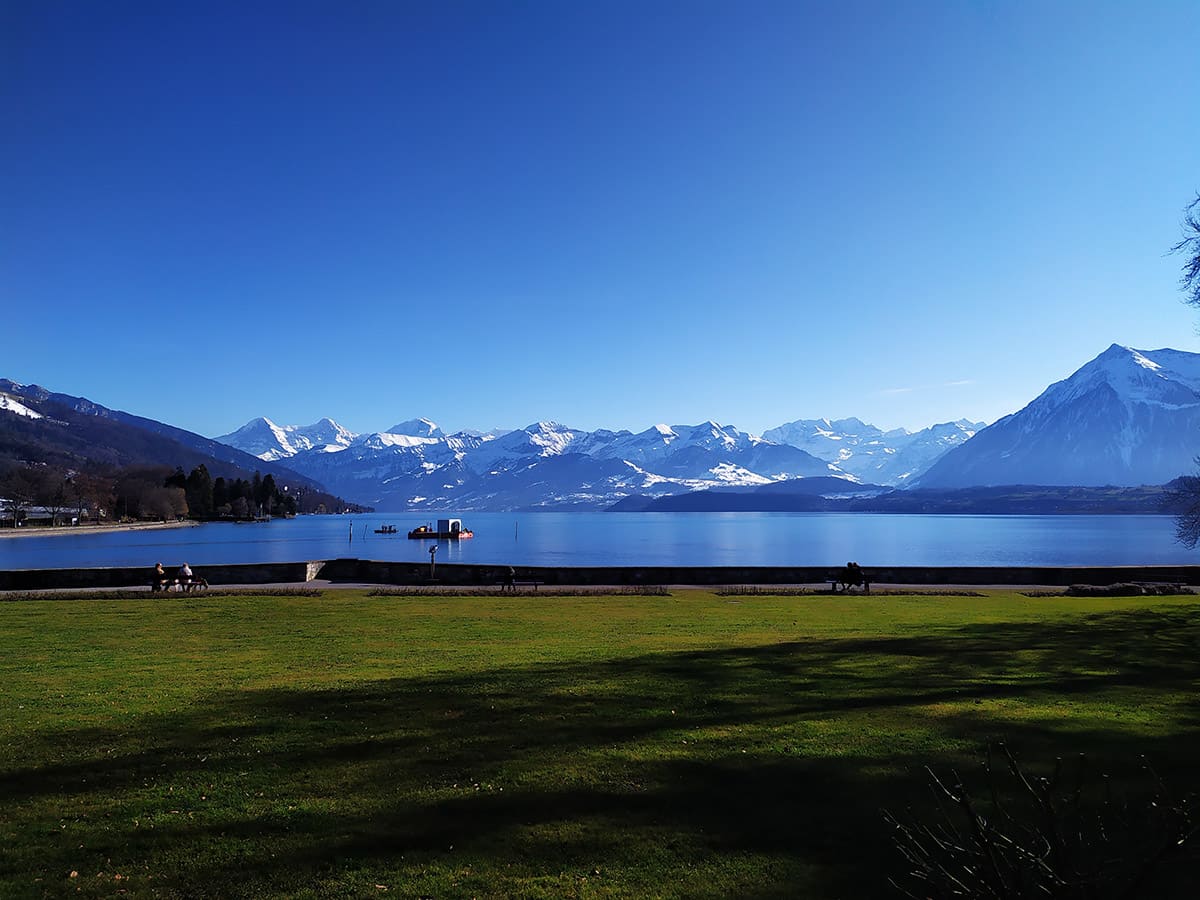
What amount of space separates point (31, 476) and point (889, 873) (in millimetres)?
241908

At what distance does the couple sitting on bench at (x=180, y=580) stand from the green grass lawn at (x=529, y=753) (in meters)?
16.0

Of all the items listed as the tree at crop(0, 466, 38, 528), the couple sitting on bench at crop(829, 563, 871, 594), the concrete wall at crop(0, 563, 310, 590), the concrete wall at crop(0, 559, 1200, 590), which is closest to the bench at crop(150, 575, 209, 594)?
the concrete wall at crop(0, 563, 310, 590)

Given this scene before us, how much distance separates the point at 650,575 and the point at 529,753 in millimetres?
29616

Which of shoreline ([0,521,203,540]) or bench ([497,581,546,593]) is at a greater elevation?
bench ([497,581,546,593])

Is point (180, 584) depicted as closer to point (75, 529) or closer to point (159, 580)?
point (159, 580)

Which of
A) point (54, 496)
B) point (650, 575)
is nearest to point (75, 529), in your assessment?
point (54, 496)

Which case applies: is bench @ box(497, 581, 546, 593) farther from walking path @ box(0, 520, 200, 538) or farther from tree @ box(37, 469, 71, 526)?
tree @ box(37, 469, 71, 526)

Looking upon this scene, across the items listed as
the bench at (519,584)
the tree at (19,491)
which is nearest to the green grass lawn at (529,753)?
the bench at (519,584)

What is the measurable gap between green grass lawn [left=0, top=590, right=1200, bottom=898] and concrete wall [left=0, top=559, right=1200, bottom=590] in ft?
66.8

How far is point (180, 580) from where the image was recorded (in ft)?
105

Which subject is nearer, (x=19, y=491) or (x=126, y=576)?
(x=126, y=576)

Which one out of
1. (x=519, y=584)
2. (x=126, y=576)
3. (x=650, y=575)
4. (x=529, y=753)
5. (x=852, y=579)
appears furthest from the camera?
(x=650, y=575)

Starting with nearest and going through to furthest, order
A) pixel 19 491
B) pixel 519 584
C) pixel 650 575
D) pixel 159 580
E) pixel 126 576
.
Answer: pixel 159 580 → pixel 126 576 → pixel 519 584 → pixel 650 575 → pixel 19 491

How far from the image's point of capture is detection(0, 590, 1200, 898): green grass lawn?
19.4ft
